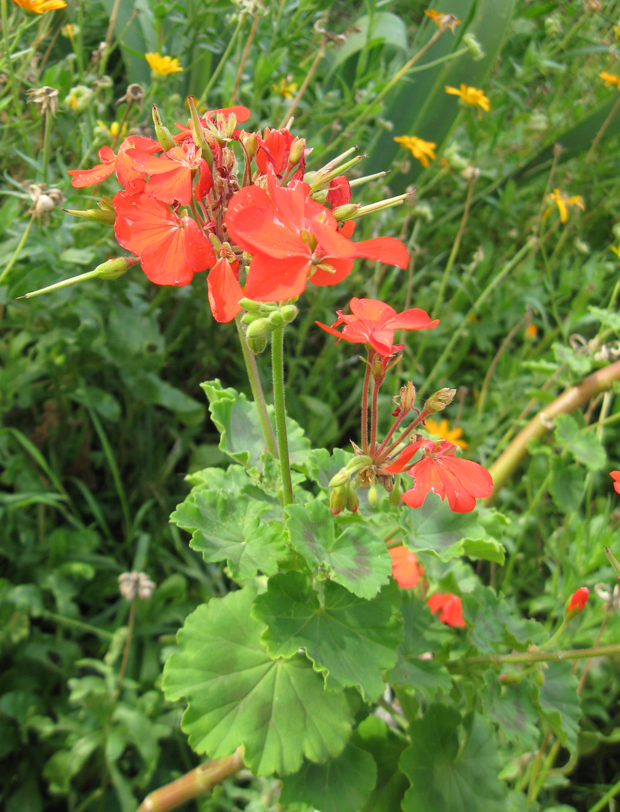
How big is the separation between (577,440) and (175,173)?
1.32 metres

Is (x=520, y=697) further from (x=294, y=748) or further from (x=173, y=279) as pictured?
(x=173, y=279)

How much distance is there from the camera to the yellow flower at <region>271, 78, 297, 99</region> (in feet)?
7.07

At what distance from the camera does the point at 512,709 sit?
3.54ft

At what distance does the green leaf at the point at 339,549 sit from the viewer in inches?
34.9

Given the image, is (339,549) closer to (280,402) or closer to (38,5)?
(280,402)

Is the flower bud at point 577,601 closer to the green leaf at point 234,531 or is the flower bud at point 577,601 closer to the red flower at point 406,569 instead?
the red flower at point 406,569

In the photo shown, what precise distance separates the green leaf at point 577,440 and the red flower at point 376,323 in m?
0.95

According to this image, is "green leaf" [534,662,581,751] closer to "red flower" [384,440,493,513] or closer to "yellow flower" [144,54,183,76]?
"red flower" [384,440,493,513]

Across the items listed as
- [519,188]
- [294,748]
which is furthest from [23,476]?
[519,188]

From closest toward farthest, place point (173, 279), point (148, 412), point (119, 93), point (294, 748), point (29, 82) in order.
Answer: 1. point (173, 279)
2. point (294, 748)
3. point (29, 82)
4. point (148, 412)
5. point (119, 93)

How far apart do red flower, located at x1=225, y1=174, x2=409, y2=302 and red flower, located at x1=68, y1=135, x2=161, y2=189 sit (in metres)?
0.20

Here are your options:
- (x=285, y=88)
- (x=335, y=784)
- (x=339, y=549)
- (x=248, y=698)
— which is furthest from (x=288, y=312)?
(x=285, y=88)

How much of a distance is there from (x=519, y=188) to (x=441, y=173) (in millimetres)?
836

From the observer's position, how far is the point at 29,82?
1818 mm
